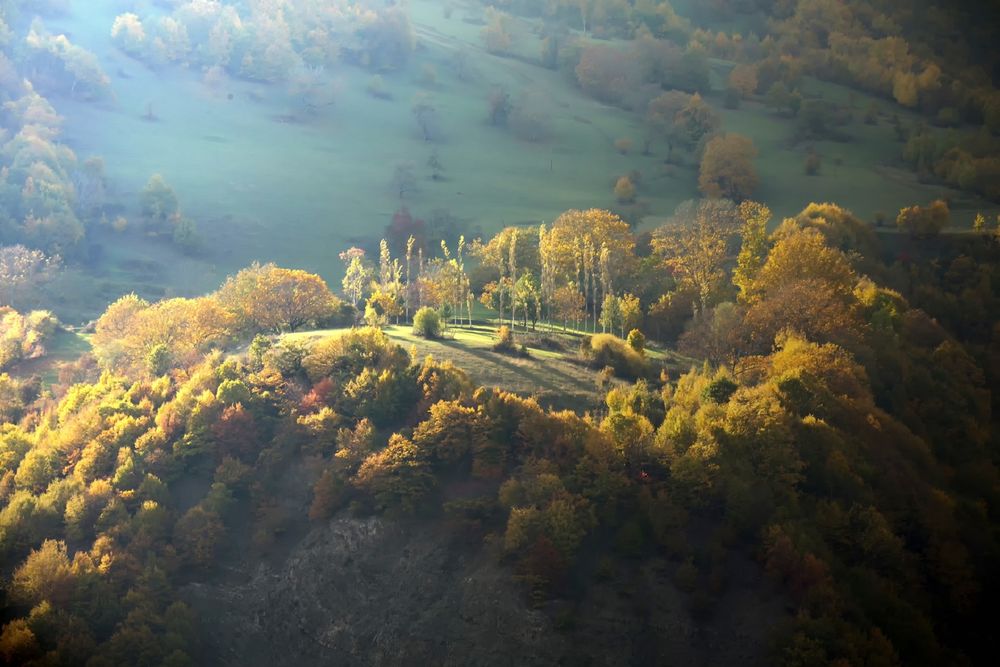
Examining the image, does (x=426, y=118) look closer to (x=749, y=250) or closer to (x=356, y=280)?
(x=356, y=280)

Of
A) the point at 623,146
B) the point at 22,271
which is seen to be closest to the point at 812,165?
the point at 623,146

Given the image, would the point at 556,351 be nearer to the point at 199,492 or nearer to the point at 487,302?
the point at 487,302

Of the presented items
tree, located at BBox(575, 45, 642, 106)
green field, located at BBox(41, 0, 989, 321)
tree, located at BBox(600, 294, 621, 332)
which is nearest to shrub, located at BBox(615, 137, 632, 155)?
green field, located at BBox(41, 0, 989, 321)

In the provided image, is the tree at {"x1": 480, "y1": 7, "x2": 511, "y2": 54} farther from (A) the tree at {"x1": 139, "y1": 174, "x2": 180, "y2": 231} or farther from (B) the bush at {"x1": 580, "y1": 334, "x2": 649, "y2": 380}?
(B) the bush at {"x1": 580, "y1": 334, "x2": 649, "y2": 380}

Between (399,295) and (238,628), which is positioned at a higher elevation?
(399,295)

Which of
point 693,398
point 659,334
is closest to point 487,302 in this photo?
point 659,334
